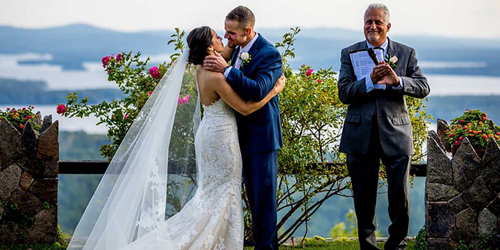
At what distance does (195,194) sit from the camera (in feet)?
13.3

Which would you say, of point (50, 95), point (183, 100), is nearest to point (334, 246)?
point (183, 100)

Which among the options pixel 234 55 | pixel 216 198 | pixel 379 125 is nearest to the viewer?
pixel 216 198

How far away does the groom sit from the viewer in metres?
3.98

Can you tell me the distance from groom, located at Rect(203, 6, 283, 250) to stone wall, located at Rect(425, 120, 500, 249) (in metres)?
1.61

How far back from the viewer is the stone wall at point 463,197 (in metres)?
4.93

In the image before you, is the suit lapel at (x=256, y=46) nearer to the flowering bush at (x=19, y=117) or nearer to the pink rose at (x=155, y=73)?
the pink rose at (x=155, y=73)

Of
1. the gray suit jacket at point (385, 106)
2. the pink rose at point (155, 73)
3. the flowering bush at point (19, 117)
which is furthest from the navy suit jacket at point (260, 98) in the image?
the flowering bush at point (19, 117)

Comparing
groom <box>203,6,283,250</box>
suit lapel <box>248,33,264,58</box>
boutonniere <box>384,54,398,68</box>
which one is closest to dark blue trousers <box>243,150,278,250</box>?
groom <box>203,6,283,250</box>

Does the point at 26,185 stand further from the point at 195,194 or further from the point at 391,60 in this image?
the point at 391,60

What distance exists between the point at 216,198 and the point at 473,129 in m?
2.63

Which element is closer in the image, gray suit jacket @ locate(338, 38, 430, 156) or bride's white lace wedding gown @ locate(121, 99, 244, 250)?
bride's white lace wedding gown @ locate(121, 99, 244, 250)

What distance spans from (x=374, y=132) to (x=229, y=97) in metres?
1.07

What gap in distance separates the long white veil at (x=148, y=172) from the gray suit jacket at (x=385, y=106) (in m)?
1.09

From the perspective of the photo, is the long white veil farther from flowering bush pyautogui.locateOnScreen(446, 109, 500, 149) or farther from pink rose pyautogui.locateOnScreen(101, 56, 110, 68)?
flowering bush pyautogui.locateOnScreen(446, 109, 500, 149)
